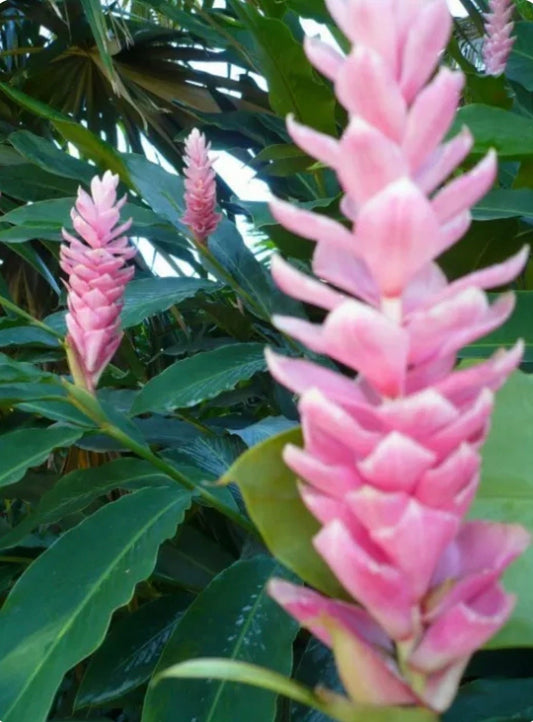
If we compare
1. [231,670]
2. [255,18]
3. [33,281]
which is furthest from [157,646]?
[33,281]

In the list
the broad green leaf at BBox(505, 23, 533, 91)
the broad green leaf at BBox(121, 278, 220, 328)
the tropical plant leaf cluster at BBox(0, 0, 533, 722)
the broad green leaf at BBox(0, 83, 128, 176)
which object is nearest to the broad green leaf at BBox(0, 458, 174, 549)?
the tropical plant leaf cluster at BBox(0, 0, 533, 722)

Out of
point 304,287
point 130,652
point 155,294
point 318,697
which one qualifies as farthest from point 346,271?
point 155,294

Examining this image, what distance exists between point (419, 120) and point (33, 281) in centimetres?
174

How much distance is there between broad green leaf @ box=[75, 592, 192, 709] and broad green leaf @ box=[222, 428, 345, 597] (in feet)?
1.61

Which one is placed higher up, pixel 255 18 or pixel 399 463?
pixel 255 18

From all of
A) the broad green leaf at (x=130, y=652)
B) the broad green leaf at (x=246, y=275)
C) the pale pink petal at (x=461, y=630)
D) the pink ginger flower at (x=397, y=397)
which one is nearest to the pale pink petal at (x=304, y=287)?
the pink ginger flower at (x=397, y=397)

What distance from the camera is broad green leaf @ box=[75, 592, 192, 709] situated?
729 mm

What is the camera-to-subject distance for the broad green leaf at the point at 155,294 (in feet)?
3.16

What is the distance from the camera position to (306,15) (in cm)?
125

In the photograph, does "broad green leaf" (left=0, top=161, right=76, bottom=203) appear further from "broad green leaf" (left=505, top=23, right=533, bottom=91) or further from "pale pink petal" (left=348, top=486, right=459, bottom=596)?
Result: "pale pink petal" (left=348, top=486, right=459, bottom=596)

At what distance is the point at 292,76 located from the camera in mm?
1041

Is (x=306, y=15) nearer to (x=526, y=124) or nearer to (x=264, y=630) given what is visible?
(x=526, y=124)

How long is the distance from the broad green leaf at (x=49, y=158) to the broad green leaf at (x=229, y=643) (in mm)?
720

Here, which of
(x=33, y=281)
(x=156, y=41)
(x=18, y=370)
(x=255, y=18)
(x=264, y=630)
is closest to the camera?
(x=264, y=630)
